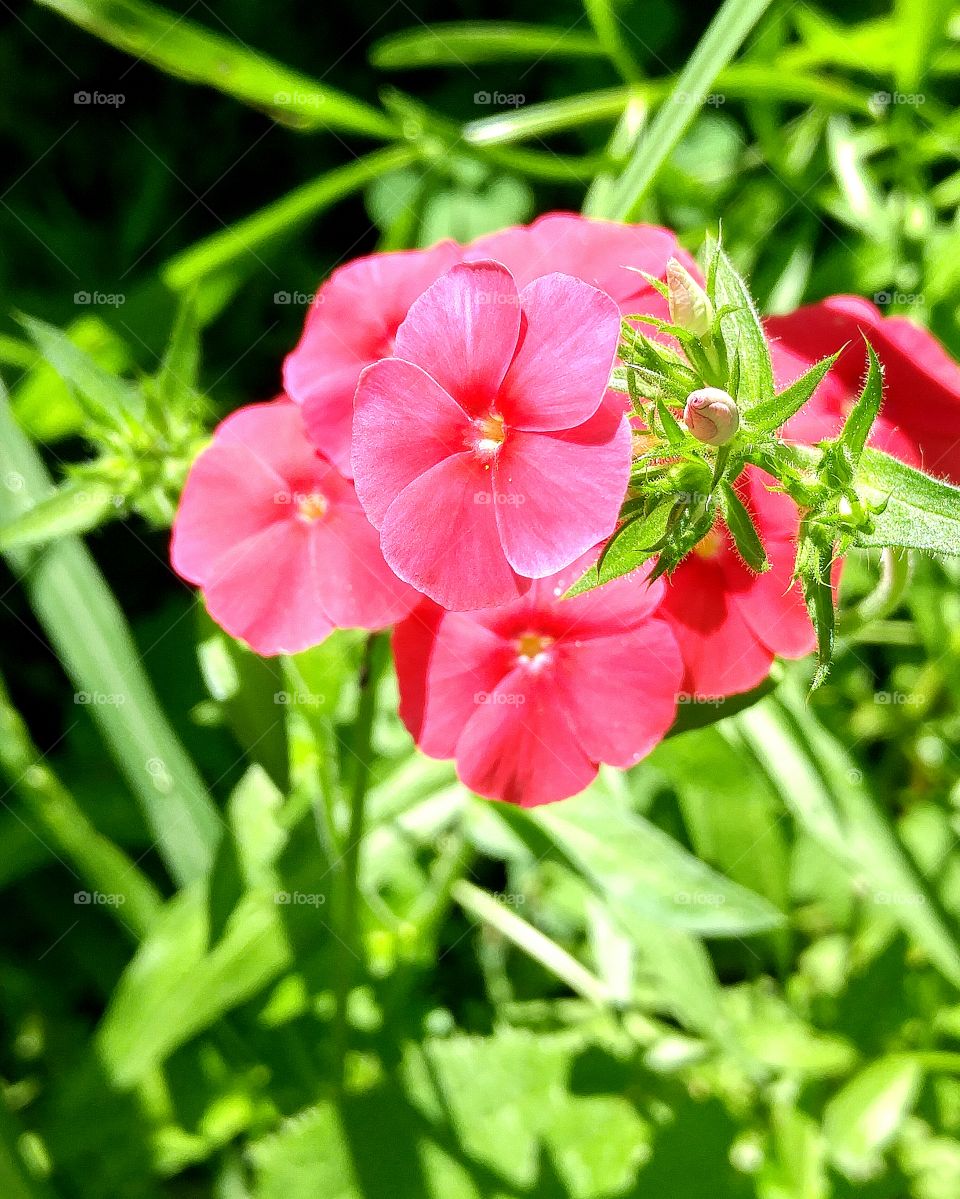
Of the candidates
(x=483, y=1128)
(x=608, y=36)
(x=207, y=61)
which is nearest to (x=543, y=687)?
(x=483, y=1128)

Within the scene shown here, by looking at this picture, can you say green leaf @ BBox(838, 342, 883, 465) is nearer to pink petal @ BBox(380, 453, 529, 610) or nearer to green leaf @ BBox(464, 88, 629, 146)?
pink petal @ BBox(380, 453, 529, 610)

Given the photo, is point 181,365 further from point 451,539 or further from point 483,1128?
point 483,1128

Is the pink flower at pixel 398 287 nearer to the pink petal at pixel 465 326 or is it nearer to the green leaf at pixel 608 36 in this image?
the pink petal at pixel 465 326

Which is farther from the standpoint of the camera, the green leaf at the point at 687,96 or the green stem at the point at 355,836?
the green leaf at the point at 687,96

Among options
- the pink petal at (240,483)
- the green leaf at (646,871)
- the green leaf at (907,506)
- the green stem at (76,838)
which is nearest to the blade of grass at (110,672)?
the green stem at (76,838)

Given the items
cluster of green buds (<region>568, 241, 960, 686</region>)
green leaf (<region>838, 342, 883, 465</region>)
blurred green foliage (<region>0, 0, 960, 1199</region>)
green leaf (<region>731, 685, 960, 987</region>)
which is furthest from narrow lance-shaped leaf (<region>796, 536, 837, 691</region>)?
green leaf (<region>731, 685, 960, 987</region>)
